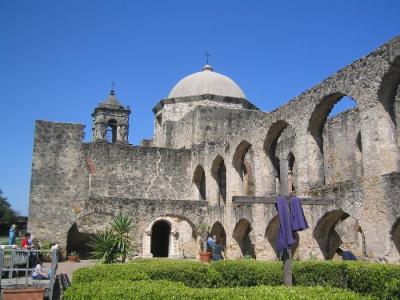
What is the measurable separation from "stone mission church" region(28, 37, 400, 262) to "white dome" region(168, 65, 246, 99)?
83 mm

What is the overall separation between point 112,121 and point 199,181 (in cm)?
957

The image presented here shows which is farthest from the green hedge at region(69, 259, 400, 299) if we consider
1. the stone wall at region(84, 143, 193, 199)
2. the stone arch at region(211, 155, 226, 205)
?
the stone wall at region(84, 143, 193, 199)

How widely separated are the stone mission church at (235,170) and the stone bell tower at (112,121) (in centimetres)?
7

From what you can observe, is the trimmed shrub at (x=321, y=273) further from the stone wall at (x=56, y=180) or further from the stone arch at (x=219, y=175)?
the stone wall at (x=56, y=180)

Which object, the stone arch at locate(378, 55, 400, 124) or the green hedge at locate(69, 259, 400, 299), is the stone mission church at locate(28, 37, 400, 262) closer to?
the stone arch at locate(378, 55, 400, 124)

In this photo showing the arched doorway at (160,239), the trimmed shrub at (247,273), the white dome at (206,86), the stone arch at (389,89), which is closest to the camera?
the trimmed shrub at (247,273)

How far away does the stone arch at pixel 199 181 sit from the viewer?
77.5 feet

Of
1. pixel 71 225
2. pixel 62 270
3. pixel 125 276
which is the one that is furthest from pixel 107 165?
pixel 125 276

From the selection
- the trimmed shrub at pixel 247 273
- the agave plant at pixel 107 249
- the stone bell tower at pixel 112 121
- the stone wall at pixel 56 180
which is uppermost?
the stone bell tower at pixel 112 121

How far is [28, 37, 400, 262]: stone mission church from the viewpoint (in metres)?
11.6

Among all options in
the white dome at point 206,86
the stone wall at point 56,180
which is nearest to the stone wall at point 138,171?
the stone wall at point 56,180

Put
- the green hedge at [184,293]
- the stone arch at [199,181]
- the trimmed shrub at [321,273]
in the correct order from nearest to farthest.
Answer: the green hedge at [184,293], the trimmed shrub at [321,273], the stone arch at [199,181]

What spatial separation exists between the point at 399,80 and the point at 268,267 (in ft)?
18.8

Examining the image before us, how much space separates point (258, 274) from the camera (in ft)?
33.4
